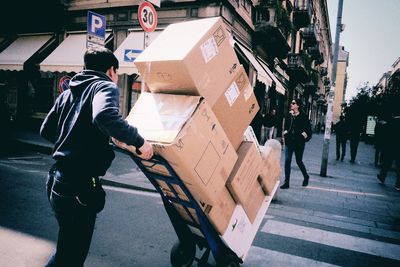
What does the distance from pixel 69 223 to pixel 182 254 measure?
1368 millimetres

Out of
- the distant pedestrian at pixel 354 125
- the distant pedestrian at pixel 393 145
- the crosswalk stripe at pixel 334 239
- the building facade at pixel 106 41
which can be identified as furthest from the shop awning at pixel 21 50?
the distant pedestrian at pixel 354 125

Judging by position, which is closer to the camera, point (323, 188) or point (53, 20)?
point (323, 188)

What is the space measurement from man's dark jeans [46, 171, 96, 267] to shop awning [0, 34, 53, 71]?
12117 millimetres

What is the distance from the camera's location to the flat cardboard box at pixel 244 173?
98.1 inches

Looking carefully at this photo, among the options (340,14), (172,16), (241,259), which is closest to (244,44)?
(172,16)

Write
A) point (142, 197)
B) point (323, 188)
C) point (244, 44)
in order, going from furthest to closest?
1. point (244, 44)
2. point (323, 188)
3. point (142, 197)

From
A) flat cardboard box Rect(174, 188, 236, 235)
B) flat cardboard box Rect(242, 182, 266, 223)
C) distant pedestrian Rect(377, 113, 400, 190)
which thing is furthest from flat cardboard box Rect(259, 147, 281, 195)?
distant pedestrian Rect(377, 113, 400, 190)

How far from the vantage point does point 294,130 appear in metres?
6.89

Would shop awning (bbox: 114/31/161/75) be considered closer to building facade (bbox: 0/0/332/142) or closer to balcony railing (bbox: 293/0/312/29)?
building facade (bbox: 0/0/332/142)

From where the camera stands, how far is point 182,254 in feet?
9.91

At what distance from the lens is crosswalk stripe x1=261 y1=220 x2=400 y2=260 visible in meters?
3.88

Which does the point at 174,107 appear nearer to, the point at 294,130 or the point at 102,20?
the point at 294,130

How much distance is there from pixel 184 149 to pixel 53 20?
46.0 ft

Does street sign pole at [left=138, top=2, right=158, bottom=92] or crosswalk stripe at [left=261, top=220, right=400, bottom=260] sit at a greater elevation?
street sign pole at [left=138, top=2, right=158, bottom=92]
